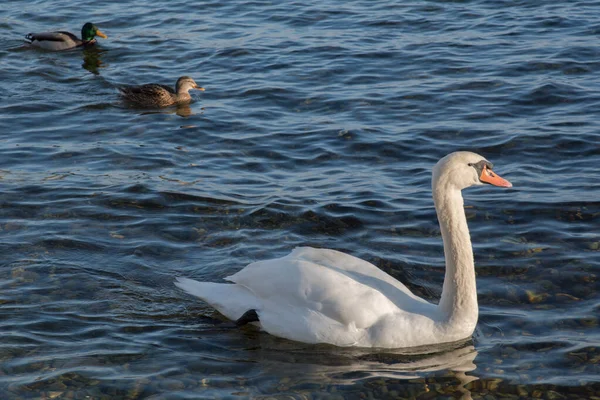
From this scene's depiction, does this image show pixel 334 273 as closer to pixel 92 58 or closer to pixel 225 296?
pixel 225 296

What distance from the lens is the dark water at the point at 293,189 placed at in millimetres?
6582

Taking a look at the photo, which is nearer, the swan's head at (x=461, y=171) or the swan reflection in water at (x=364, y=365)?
the swan reflection in water at (x=364, y=365)

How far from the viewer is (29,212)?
9.47 meters

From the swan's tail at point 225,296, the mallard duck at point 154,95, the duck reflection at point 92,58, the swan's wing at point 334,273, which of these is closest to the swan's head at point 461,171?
the swan's wing at point 334,273

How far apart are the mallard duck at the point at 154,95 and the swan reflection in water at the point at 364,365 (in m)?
7.00

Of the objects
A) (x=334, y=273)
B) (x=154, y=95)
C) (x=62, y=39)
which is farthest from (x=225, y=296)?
(x=62, y=39)

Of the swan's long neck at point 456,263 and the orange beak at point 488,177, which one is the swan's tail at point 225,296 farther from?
the orange beak at point 488,177

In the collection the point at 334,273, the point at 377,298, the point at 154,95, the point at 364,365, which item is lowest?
the point at 364,365

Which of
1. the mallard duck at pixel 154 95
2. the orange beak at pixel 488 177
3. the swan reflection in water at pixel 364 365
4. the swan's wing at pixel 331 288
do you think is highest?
the orange beak at pixel 488 177

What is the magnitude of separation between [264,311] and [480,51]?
28.4ft

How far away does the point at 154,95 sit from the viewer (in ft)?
44.4

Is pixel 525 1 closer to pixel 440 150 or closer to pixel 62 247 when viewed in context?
pixel 440 150

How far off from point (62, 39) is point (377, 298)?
11.4 meters

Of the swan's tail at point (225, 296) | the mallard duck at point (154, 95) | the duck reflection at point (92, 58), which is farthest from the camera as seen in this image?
the duck reflection at point (92, 58)
